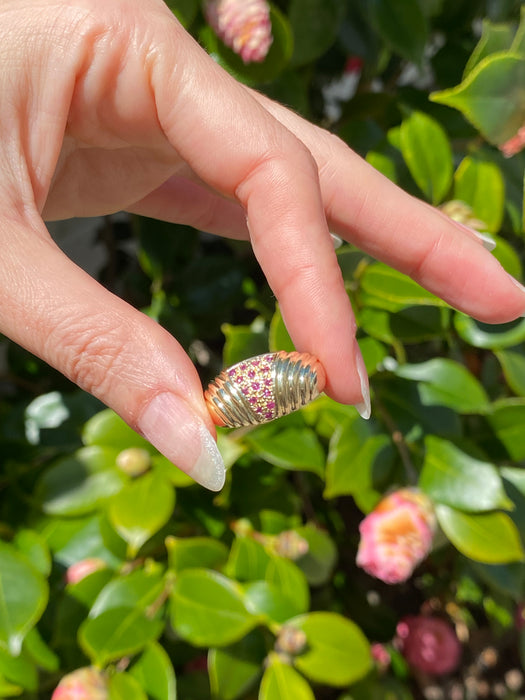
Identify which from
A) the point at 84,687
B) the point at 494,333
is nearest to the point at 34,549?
the point at 84,687

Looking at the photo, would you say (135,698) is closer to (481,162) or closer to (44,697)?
(44,697)

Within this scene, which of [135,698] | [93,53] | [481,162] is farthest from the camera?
[481,162]

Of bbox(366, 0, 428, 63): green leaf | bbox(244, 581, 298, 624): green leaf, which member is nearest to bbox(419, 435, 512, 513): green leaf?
bbox(244, 581, 298, 624): green leaf

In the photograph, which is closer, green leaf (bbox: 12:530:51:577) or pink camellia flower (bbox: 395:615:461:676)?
green leaf (bbox: 12:530:51:577)

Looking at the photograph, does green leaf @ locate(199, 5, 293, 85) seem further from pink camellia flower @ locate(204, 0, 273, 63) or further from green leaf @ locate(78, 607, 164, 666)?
green leaf @ locate(78, 607, 164, 666)

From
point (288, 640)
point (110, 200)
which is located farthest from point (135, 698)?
point (110, 200)

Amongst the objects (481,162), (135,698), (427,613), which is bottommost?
(427,613)

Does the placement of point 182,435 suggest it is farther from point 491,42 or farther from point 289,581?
point 491,42
